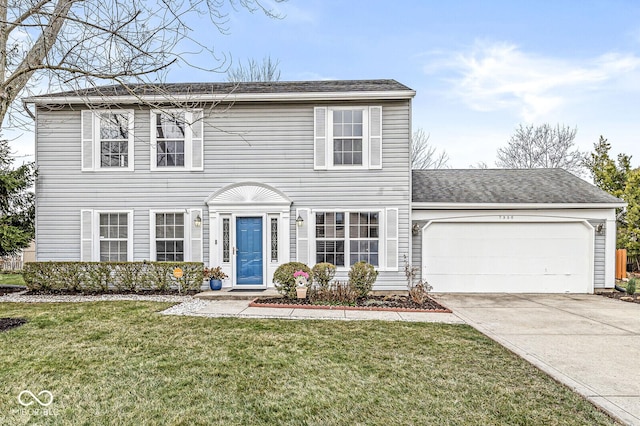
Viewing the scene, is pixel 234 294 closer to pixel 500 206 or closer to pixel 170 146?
pixel 170 146

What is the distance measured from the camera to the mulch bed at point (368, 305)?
7297mm

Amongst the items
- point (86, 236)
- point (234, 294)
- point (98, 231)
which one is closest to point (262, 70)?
point (98, 231)

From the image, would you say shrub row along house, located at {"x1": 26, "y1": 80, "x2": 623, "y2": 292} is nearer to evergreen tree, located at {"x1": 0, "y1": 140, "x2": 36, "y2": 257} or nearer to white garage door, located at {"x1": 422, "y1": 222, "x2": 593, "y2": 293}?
white garage door, located at {"x1": 422, "y1": 222, "x2": 593, "y2": 293}

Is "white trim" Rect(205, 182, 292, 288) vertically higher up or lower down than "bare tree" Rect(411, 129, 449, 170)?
lower down

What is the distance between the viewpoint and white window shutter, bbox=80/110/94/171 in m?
9.56

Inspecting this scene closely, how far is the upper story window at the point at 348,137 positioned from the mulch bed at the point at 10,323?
6713 millimetres

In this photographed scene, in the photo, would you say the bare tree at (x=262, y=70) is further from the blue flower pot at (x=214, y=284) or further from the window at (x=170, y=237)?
the blue flower pot at (x=214, y=284)

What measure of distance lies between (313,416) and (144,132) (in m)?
8.93

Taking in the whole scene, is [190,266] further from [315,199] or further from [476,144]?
[476,144]

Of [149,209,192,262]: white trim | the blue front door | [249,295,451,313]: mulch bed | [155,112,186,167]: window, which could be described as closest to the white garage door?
[249,295,451,313]: mulch bed

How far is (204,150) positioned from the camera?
9.63 metres

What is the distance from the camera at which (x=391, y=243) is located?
9.38 m

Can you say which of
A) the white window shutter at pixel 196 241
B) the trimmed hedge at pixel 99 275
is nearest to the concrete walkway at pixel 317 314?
the trimmed hedge at pixel 99 275

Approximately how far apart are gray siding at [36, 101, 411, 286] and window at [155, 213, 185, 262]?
0.89 ft
